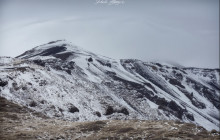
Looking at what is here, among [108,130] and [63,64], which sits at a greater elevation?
[63,64]

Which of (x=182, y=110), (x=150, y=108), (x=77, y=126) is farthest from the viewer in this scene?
(x=182, y=110)

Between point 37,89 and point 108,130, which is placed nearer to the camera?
point 108,130

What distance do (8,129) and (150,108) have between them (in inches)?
1974

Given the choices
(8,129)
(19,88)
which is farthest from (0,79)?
(8,129)

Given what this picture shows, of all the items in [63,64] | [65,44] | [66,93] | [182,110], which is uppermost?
[65,44]

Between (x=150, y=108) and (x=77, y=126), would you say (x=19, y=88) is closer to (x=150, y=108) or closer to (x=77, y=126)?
(x=77, y=126)

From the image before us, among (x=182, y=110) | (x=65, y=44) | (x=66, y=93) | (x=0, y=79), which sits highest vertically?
(x=65, y=44)

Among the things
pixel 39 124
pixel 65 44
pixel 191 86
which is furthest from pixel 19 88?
pixel 191 86

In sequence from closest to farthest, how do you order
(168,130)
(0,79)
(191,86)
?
(168,130) → (0,79) → (191,86)

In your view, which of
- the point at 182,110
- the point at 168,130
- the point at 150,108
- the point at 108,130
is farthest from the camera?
the point at 182,110

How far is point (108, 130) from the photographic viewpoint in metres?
23.7

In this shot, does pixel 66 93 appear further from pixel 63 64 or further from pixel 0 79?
pixel 63 64

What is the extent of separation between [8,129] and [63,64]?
49271 millimetres

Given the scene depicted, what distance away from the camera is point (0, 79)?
35469mm
